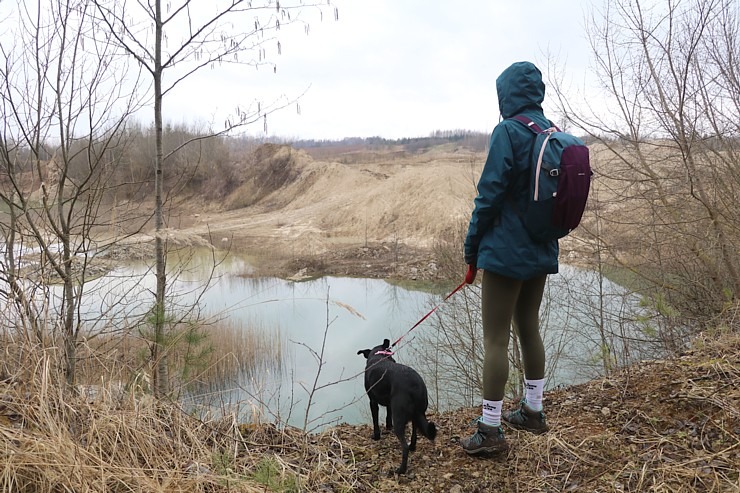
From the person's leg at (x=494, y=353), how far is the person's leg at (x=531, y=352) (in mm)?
152

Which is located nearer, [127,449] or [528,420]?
[127,449]

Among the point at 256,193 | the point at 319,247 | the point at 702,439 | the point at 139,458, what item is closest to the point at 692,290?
the point at 702,439

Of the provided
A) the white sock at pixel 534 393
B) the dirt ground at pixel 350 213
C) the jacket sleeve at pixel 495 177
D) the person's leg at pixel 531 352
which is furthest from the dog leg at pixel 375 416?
the dirt ground at pixel 350 213

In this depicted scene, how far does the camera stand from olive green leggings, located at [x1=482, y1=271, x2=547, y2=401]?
2520 millimetres

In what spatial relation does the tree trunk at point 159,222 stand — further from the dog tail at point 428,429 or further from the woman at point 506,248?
the woman at point 506,248

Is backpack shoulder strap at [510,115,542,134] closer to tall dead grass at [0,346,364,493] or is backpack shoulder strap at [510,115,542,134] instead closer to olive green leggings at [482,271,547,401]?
olive green leggings at [482,271,547,401]

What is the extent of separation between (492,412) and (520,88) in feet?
5.68

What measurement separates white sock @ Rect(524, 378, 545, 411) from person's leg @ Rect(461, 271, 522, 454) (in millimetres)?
313

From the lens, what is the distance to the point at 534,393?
286 centimetres

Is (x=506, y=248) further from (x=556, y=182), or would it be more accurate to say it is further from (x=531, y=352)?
(x=531, y=352)

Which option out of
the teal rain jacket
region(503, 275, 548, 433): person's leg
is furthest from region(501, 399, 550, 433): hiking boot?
the teal rain jacket

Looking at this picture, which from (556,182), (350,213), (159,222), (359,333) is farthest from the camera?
(350,213)

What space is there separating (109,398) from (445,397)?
6.89 metres

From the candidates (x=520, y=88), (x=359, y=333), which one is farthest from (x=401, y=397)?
(x=359, y=333)
